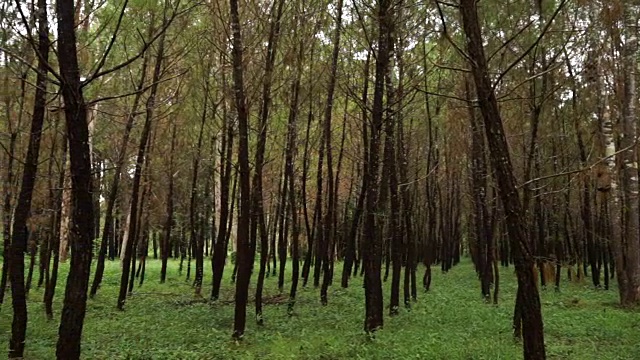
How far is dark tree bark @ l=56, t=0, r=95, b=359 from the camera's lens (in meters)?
4.96

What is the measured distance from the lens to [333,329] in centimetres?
1017

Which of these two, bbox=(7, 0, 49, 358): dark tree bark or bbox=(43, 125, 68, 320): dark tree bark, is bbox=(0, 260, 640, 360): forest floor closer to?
bbox=(43, 125, 68, 320): dark tree bark

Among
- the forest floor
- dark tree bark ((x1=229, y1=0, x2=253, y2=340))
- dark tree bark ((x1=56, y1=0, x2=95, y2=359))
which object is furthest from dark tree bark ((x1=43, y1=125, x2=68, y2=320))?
dark tree bark ((x1=56, y1=0, x2=95, y2=359))

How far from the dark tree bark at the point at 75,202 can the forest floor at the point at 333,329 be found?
277cm

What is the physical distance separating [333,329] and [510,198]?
6.36 meters

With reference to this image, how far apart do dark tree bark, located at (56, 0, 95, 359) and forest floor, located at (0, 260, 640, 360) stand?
277 cm

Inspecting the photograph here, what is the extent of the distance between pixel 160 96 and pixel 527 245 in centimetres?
1306

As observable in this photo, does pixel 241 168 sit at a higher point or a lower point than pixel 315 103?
lower

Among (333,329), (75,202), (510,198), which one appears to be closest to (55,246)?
→ (333,329)

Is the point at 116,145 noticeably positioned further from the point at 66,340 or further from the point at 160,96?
the point at 66,340

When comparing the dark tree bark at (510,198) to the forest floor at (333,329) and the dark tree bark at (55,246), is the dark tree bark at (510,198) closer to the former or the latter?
the forest floor at (333,329)

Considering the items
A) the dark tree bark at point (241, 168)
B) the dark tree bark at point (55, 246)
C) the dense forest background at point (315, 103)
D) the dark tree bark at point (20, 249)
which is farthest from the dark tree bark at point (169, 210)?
the dark tree bark at point (20, 249)

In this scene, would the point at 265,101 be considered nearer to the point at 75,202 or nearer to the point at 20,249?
the point at 20,249

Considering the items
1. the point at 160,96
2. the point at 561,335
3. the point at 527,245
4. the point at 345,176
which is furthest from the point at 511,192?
the point at 345,176
